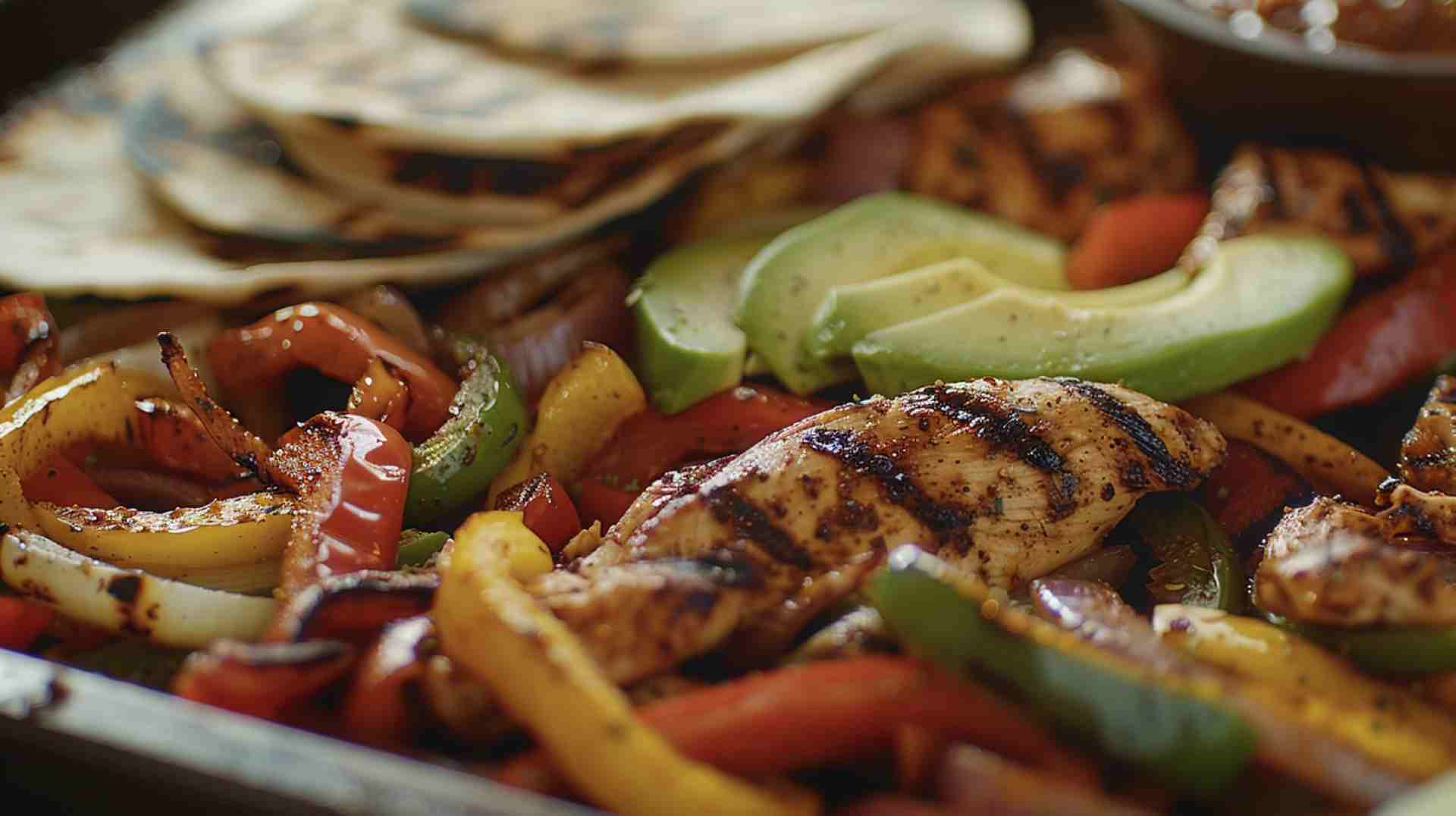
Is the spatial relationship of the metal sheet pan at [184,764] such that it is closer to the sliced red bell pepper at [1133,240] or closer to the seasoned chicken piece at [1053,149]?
the sliced red bell pepper at [1133,240]

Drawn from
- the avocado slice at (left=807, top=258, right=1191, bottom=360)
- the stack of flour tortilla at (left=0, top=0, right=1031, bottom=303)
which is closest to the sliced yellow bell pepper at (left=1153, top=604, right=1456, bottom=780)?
the avocado slice at (left=807, top=258, right=1191, bottom=360)

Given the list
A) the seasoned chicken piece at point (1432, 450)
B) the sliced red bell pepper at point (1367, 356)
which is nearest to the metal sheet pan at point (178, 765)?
the seasoned chicken piece at point (1432, 450)

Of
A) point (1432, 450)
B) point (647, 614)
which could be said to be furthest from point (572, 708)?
point (1432, 450)

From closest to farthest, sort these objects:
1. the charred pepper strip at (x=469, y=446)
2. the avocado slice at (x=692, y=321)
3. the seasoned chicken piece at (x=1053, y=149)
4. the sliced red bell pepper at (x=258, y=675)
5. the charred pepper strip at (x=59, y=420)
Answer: the sliced red bell pepper at (x=258, y=675) → the charred pepper strip at (x=59, y=420) → the charred pepper strip at (x=469, y=446) → the avocado slice at (x=692, y=321) → the seasoned chicken piece at (x=1053, y=149)

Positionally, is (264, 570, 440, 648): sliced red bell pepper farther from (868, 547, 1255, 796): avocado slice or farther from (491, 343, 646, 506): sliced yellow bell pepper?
(868, 547, 1255, 796): avocado slice

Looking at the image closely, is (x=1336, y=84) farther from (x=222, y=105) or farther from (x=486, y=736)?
(x=222, y=105)
